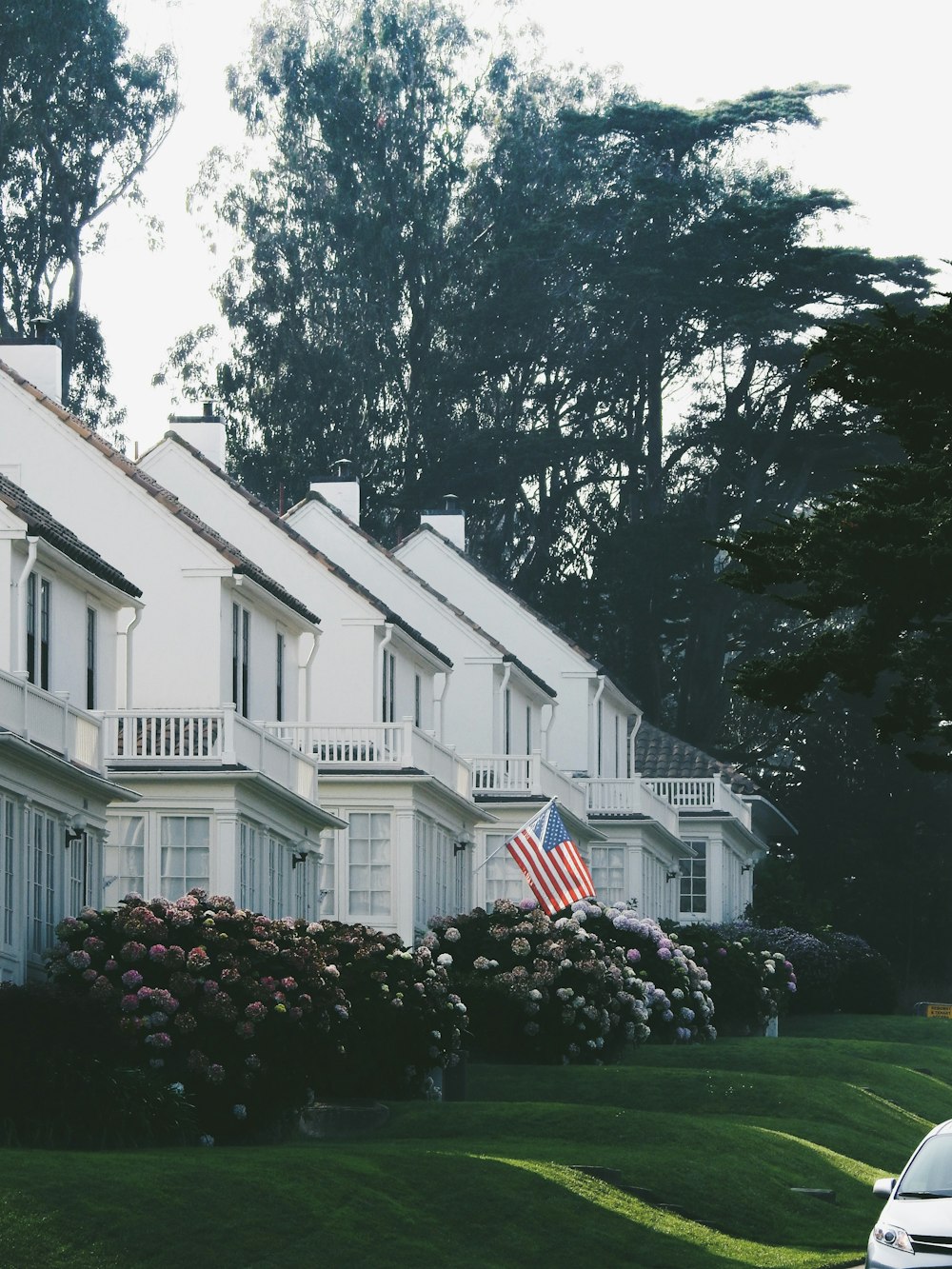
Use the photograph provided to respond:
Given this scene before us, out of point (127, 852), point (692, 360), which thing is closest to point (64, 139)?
point (692, 360)

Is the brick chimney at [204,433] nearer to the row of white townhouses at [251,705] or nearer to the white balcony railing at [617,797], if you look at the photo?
the row of white townhouses at [251,705]

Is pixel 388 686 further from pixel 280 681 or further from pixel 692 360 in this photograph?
pixel 692 360

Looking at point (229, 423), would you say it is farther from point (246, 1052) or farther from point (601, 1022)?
point (246, 1052)

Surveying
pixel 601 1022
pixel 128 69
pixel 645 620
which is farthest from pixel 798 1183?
pixel 128 69

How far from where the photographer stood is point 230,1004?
2930cm

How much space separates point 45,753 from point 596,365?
182 ft

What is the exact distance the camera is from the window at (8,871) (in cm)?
2948

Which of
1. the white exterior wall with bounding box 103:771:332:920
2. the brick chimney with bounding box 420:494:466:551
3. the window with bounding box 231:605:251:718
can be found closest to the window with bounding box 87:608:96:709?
the white exterior wall with bounding box 103:771:332:920

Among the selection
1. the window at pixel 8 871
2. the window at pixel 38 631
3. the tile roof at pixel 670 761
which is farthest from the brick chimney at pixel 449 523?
the window at pixel 8 871

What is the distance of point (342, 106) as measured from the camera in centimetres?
8506

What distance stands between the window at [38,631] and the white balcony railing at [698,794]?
3490cm

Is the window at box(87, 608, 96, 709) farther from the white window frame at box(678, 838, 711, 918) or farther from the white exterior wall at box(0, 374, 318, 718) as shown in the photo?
the white window frame at box(678, 838, 711, 918)

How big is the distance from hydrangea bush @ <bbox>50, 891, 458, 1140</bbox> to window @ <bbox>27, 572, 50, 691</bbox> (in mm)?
3523

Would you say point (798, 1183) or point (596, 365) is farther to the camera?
point (596, 365)
